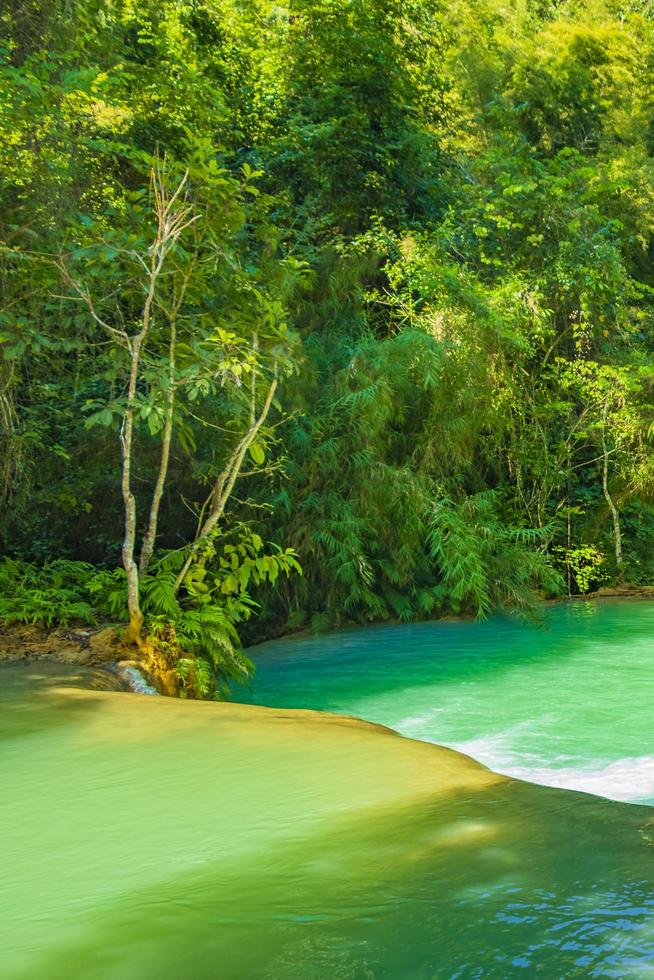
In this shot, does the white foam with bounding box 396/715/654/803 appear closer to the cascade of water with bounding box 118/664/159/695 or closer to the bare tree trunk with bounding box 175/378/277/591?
the cascade of water with bounding box 118/664/159/695

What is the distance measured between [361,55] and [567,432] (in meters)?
5.96

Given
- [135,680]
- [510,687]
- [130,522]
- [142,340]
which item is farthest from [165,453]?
[510,687]

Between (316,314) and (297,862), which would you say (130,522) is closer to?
(297,862)

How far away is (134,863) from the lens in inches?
127

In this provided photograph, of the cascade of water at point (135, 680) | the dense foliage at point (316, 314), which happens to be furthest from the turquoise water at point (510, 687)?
the cascade of water at point (135, 680)

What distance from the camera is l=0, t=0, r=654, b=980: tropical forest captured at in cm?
304

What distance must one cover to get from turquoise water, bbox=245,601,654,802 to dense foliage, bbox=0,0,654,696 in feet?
1.86

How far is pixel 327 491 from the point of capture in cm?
988

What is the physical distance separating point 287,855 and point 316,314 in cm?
884

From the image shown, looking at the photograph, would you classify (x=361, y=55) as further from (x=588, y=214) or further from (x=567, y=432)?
(x=567, y=432)

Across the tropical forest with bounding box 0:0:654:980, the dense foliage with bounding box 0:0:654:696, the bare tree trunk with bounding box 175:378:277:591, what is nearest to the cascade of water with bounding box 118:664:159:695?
the tropical forest with bounding box 0:0:654:980

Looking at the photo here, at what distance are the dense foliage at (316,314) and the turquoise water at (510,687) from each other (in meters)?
0.57

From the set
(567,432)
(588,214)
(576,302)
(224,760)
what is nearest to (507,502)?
(567,432)

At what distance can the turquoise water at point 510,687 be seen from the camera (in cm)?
531
